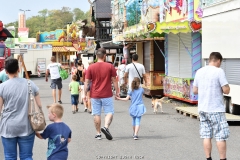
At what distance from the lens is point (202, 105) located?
7984 mm

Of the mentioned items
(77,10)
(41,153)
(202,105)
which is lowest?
(41,153)

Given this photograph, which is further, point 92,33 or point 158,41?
point 92,33

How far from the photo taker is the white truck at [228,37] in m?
13.6

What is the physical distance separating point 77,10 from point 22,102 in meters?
192

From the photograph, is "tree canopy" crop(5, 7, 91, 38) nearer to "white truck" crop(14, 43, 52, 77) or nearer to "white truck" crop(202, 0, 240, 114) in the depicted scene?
"white truck" crop(14, 43, 52, 77)

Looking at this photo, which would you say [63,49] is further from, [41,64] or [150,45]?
[150,45]

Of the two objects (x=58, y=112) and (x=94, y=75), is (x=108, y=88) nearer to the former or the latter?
(x=94, y=75)

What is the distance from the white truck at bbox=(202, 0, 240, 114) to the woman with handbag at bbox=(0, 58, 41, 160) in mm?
8028

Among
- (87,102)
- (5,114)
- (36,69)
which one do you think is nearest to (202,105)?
(5,114)

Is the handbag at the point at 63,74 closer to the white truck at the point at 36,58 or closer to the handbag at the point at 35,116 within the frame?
the handbag at the point at 35,116

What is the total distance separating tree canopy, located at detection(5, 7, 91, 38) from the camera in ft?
590

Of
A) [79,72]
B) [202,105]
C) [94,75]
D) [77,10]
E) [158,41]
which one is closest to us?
[202,105]

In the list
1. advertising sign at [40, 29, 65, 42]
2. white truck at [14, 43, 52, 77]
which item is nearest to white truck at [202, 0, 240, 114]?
white truck at [14, 43, 52, 77]

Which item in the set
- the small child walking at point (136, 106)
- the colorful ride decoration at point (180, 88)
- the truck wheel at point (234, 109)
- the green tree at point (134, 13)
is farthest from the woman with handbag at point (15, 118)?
the green tree at point (134, 13)
